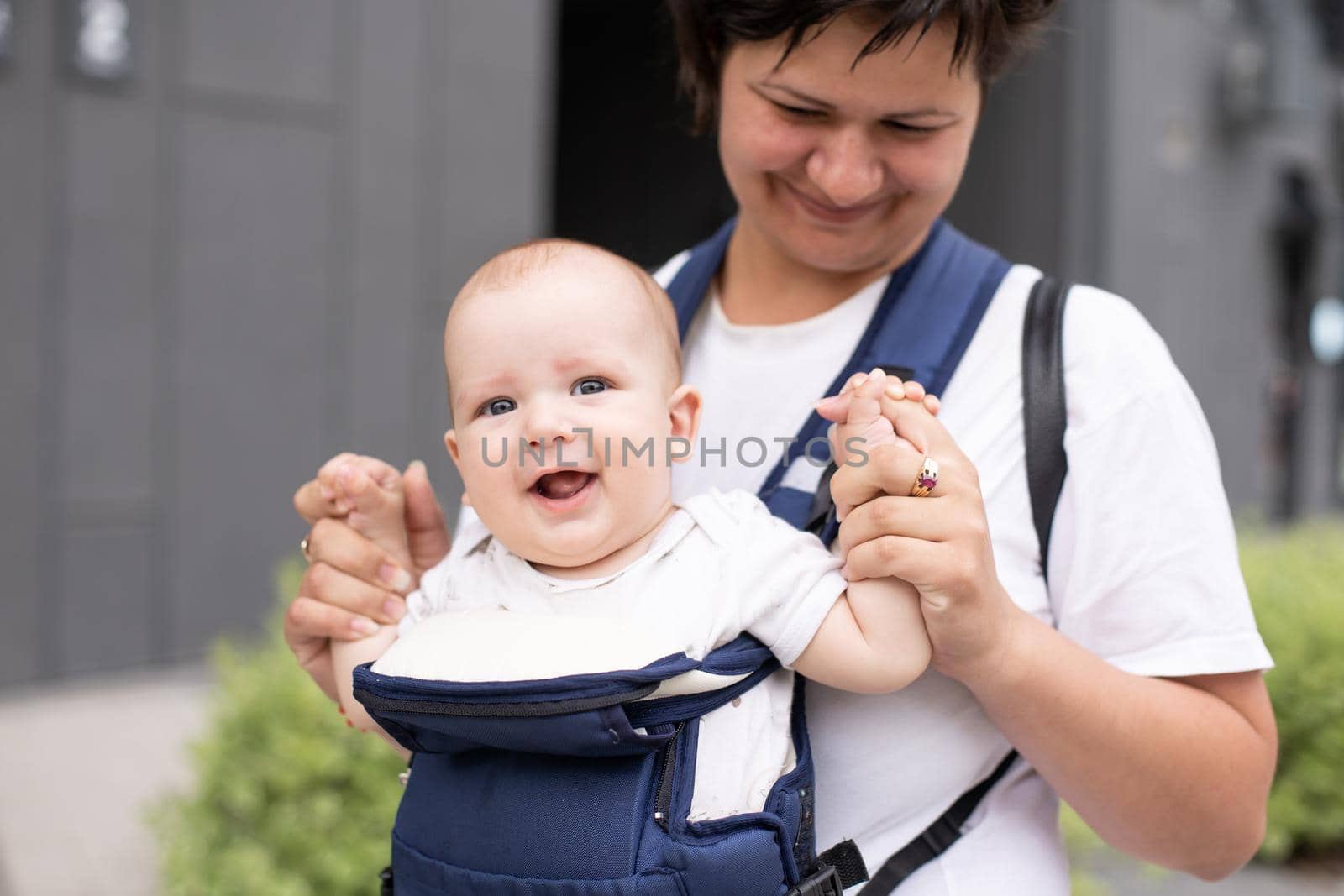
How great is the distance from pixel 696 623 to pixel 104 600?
15.8 feet

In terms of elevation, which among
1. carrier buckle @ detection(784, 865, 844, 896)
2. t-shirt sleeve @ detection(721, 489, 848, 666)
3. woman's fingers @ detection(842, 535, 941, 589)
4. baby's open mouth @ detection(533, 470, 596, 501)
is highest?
baby's open mouth @ detection(533, 470, 596, 501)

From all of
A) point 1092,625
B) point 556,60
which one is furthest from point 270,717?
point 556,60

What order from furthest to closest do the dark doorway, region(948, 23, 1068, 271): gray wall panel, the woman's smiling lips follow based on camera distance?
the dark doorway < region(948, 23, 1068, 271): gray wall panel < the woman's smiling lips

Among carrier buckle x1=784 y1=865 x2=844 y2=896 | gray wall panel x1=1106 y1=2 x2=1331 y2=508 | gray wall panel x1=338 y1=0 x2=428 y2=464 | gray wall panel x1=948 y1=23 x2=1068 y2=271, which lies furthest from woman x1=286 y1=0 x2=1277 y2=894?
gray wall panel x1=1106 y1=2 x2=1331 y2=508

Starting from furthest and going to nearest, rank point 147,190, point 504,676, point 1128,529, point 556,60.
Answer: point 556,60 < point 147,190 < point 1128,529 < point 504,676

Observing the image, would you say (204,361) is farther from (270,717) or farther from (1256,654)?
(1256,654)

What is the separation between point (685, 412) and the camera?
137cm

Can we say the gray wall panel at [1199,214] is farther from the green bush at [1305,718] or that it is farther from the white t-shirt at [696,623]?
the white t-shirt at [696,623]

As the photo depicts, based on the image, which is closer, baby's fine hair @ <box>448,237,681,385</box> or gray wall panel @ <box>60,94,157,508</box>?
baby's fine hair @ <box>448,237,681,385</box>

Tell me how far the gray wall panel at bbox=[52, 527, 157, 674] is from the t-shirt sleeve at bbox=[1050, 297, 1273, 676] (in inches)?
193

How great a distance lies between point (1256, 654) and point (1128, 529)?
0.21 meters

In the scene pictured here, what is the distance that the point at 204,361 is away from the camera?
213 inches

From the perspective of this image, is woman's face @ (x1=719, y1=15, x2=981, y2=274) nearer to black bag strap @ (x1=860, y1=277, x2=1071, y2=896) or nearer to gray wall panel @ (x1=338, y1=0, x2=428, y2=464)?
black bag strap @ (x1=860, y1=277, x2=1071, y2=896)

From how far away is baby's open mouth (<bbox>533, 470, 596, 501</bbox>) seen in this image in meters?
1.25
